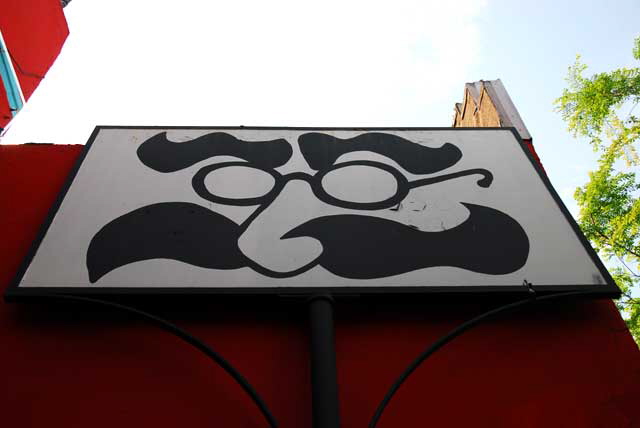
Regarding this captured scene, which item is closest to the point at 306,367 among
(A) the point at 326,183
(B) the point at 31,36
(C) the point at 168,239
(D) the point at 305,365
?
(D) the point at 305,365

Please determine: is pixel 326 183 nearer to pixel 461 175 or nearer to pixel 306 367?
pixel 461 175

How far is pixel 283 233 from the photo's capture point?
2.47 meters

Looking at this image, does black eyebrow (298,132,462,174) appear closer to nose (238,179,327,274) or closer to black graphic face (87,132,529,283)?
black graphic face (87,132,529,283)

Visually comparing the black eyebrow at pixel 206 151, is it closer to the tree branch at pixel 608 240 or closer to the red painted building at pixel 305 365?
the red painted building at pixel 305 365

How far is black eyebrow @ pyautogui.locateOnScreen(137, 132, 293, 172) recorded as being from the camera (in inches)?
116

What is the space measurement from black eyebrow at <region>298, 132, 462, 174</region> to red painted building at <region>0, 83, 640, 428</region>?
106 cm

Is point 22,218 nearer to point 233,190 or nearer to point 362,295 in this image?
point 233,190

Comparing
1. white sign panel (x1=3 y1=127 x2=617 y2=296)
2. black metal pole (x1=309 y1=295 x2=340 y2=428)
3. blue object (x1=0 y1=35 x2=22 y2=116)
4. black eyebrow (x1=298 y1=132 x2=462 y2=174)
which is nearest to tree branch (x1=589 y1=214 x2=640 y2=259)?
white sign panel (x1=3 y1=127 x2=617 y2=296)

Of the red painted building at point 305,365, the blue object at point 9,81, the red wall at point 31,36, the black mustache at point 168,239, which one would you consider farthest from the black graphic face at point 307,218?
the red wall at point 31,36

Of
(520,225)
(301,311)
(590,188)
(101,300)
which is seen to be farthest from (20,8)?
(590,188)

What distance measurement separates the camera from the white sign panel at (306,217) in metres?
2.24

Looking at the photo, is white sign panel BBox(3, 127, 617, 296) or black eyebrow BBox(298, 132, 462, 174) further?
black eyebrow BBox(298, 132, 462, 174)

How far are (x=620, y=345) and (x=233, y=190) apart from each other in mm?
2211

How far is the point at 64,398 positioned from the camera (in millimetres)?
1908
